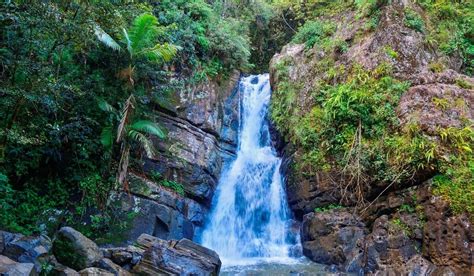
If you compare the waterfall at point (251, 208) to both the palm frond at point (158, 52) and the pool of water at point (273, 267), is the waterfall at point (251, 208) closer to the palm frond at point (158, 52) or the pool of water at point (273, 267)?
the pool of water at point (273, 267)

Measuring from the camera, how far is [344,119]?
1009 cm

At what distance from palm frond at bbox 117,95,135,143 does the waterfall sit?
3693 mm

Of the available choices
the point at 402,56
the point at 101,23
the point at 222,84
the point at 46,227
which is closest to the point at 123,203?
the point at 46,227

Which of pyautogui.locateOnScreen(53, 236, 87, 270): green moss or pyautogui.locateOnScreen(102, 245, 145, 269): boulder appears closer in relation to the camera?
pyautogui.locateOnScreen(53, 236, 87, 270): green moss

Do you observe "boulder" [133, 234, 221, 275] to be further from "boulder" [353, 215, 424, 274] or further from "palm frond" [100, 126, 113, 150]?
"palm frond" [100, 126, 113, 150]

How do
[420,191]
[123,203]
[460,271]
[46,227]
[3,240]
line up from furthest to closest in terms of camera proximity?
[123,203]
[46,227]
[420,191]
[460,271]
[3,240]

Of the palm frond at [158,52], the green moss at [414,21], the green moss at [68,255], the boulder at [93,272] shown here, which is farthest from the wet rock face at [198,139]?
the green moss at [414,21]

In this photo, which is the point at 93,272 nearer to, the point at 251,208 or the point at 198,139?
the point at 251,208

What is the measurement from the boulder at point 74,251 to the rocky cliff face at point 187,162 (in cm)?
343

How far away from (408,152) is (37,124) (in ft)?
28.3

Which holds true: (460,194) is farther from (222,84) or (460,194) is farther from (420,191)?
(222,84)

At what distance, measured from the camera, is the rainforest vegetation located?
24.3 feet

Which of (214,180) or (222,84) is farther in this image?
(222,84)

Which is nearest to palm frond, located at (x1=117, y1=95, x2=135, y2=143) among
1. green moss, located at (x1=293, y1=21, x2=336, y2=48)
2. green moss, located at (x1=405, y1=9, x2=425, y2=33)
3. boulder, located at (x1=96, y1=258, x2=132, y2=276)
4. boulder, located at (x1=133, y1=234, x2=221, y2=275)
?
boulder, located at (x1=133, y1=234, x2=221, y2=275)
